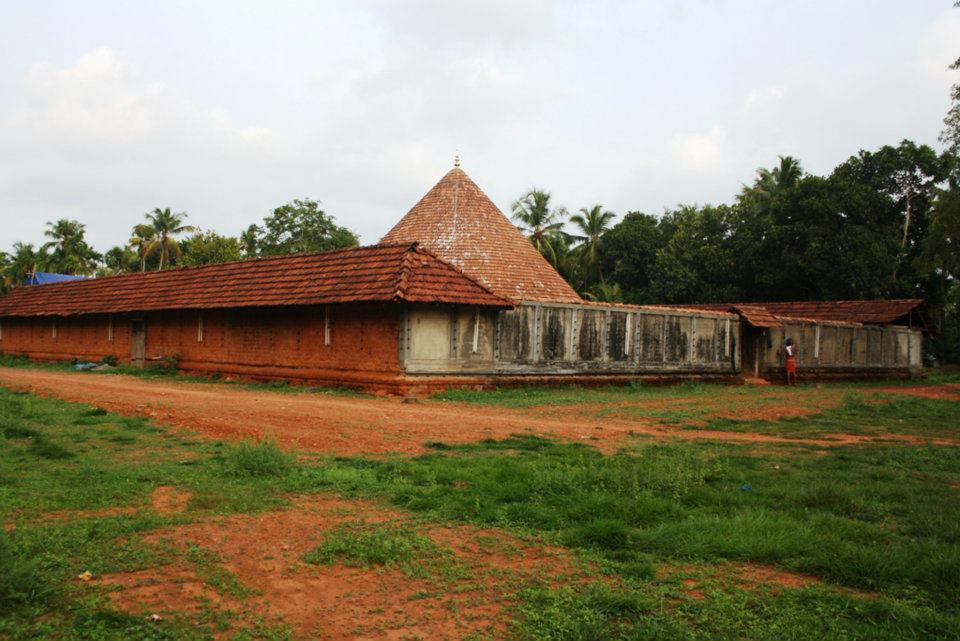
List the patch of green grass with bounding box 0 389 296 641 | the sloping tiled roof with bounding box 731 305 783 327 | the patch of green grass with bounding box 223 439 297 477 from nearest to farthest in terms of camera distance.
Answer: the patch of green grass with bounding box 0 389 296 641
the patch of green grass with bounding box 223 439 297 477
the sloping tiled roof with bounding box 731 305 783 327

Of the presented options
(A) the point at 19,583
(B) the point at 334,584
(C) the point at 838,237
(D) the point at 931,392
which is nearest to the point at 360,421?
(B) the point at 334,584

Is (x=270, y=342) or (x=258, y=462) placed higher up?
(x=270, y=342)

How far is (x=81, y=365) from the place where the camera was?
26.0 metres

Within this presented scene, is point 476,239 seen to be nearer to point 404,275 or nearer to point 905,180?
point 404,275

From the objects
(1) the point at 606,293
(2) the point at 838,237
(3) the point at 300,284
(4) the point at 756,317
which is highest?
(2) the point at 838,237

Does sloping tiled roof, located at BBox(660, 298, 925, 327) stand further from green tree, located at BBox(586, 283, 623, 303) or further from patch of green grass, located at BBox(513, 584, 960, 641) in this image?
patch of green grass, located at BBox(513, 584, 960, 641)

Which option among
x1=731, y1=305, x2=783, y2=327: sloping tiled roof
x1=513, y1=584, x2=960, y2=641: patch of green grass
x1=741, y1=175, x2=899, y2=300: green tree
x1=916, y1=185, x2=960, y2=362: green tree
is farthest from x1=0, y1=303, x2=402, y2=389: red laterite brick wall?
x1=741, y1=175, x2=899, y2=300: green tree

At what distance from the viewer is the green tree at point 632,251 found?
4834cm

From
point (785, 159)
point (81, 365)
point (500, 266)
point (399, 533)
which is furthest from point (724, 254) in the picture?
point (399, 533)

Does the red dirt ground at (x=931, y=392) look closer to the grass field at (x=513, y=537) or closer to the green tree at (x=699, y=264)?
the grass field at (x=513, y=537)

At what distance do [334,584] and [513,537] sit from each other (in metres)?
1.50

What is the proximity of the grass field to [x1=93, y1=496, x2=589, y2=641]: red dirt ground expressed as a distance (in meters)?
0.02

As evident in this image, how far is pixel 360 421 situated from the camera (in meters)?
11.7

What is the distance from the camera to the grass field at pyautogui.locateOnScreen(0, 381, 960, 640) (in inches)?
157
